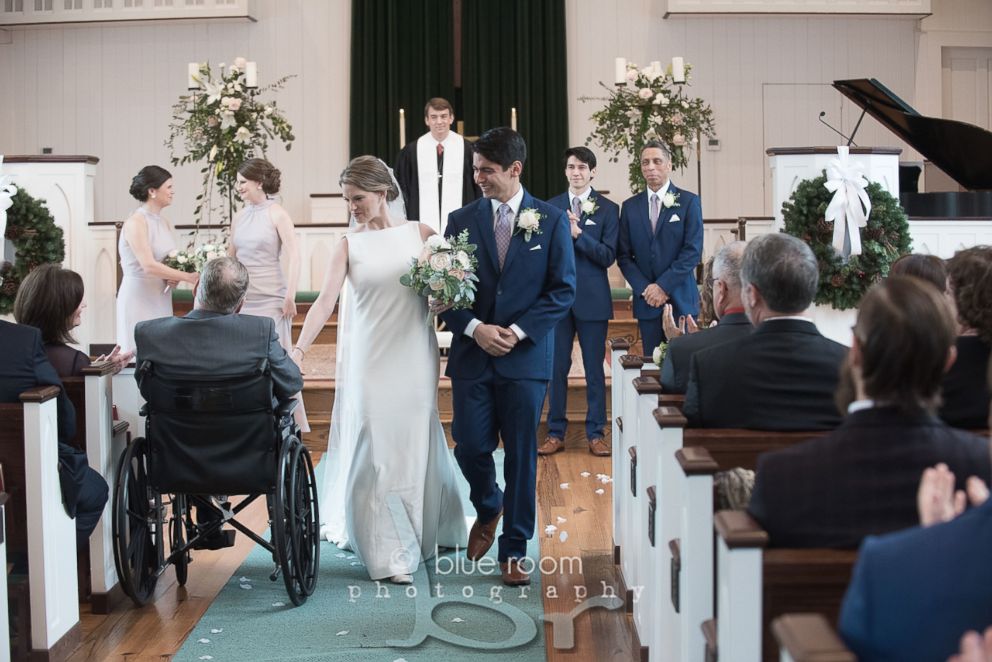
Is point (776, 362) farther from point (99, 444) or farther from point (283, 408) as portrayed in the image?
point (99, 444)

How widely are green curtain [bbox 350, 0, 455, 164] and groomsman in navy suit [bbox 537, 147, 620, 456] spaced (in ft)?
18.6

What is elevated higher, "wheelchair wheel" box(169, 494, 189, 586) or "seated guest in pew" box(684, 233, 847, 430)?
"seated guest in pew" box(684, 233, 847, 430)

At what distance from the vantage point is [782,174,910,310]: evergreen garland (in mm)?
7090

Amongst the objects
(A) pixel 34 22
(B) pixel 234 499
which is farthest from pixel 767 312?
(A) pixel 34 22

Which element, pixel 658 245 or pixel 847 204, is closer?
pixel 658 245

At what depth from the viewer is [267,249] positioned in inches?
247

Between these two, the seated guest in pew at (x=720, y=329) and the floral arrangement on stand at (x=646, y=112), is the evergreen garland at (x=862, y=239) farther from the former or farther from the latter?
the seated guest in pew at (x=720, y=329)

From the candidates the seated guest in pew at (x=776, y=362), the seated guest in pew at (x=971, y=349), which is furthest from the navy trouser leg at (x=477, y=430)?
the seated guest in pew at (x=971, y=349)

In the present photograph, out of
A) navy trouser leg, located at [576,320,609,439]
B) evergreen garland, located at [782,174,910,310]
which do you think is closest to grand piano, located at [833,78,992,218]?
evergreen garland, located at [782,174,910,310]

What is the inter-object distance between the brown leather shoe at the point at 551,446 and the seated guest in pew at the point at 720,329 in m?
3.07

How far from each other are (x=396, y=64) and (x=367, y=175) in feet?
26.9

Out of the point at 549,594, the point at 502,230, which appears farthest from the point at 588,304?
the point at 549,594

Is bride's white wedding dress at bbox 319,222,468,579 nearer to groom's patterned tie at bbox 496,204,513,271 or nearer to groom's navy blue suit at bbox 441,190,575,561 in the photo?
groom's navy blue suit at bbox 441,190,575,561

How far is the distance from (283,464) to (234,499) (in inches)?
97.3
